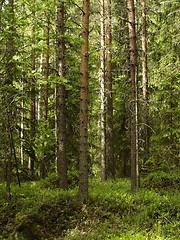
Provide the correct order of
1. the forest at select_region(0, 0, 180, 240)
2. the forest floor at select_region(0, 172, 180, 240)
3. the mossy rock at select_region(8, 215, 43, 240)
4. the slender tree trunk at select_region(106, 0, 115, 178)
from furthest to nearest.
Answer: the slender tree trunk at select_region(106, 0, 115, 178) < the forest at select_region(0, 0, 180, 240) < the forest floor at select_region(0, 172, 180, 240) < the mossy rock at select_region(8, 215, 43, 240)

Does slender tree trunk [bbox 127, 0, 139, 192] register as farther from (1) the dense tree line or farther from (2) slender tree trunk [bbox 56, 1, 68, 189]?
(2) slender tree trunk [bbox 56, 1, 68, 189]

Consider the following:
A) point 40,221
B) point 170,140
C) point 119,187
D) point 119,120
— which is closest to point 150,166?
point 170,140

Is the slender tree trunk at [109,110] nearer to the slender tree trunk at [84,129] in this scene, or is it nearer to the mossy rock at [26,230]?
the slender tree trunk at [84,129]

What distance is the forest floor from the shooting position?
9.01 m

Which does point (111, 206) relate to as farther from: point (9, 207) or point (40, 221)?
point (9, 207)

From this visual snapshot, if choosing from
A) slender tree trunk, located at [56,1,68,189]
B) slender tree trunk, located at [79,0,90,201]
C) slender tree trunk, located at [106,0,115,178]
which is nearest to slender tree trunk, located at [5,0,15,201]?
slender tree trunk, located at [56,1,68,189]

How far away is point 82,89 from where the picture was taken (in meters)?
11.6

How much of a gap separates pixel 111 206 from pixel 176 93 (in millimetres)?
9193

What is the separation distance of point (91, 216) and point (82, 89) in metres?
4.64

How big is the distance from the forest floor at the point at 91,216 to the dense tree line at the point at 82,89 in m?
0.74

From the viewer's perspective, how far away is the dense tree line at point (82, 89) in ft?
37.6

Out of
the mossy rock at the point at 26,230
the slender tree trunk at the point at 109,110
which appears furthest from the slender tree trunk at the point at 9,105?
the slender tree trunk at the point at 109,110

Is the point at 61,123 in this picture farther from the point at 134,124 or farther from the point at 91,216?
the point at 91,216

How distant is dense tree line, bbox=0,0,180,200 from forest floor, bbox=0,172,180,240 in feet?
2.43
